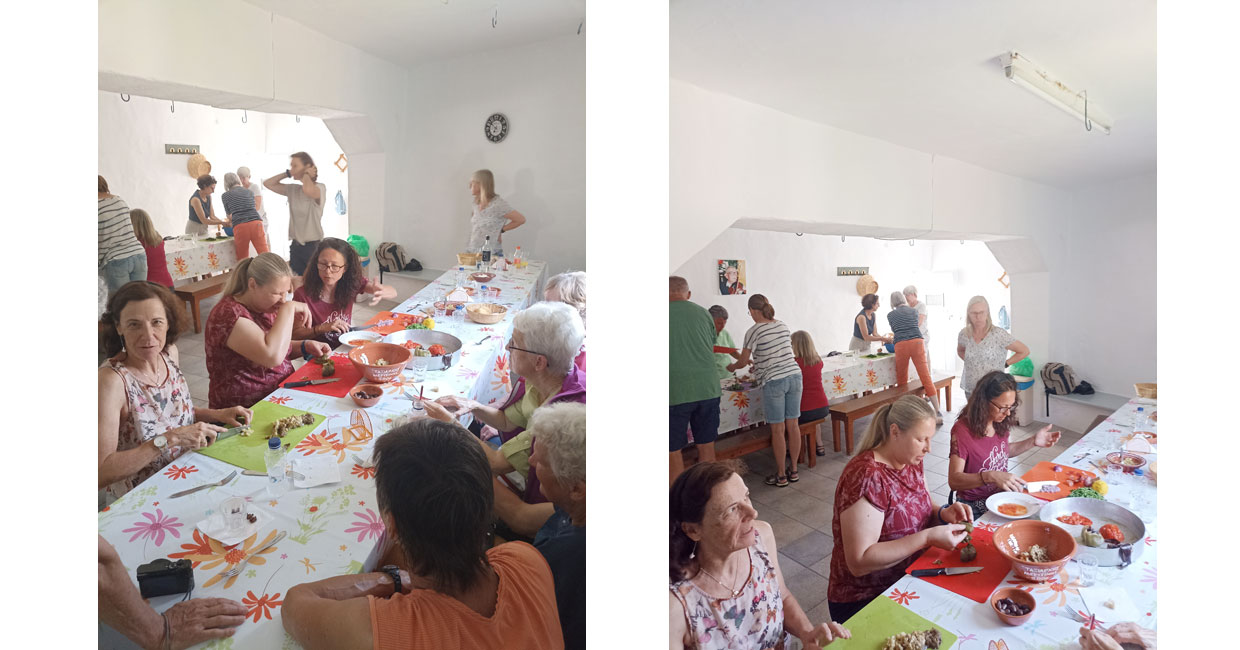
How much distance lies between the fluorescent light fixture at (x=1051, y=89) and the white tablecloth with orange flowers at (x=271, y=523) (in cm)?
131

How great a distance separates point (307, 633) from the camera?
0.96m

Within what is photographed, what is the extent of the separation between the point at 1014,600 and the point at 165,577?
1468 mm

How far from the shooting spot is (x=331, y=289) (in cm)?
112

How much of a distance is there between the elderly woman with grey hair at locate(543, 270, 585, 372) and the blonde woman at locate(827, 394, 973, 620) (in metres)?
0.64

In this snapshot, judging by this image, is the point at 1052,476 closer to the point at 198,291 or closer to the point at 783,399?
the point at 783,399

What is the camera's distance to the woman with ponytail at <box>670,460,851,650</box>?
4.39 ft

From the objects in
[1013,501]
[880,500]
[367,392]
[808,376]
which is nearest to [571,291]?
[367,392]

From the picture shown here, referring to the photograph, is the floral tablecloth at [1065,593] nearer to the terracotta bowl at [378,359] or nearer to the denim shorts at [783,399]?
the denim shorts at [783,399]

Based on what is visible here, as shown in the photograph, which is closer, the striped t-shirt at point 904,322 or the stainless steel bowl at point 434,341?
the stainless steel bowl at point 434,341

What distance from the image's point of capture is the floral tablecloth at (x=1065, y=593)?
1221 mm

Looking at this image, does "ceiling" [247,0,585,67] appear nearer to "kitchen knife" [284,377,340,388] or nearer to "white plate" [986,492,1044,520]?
"kitchen knife" [284,377,340,388]

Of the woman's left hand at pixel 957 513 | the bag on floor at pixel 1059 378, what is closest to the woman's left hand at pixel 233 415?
the woman's left hand at pixel 957 513
